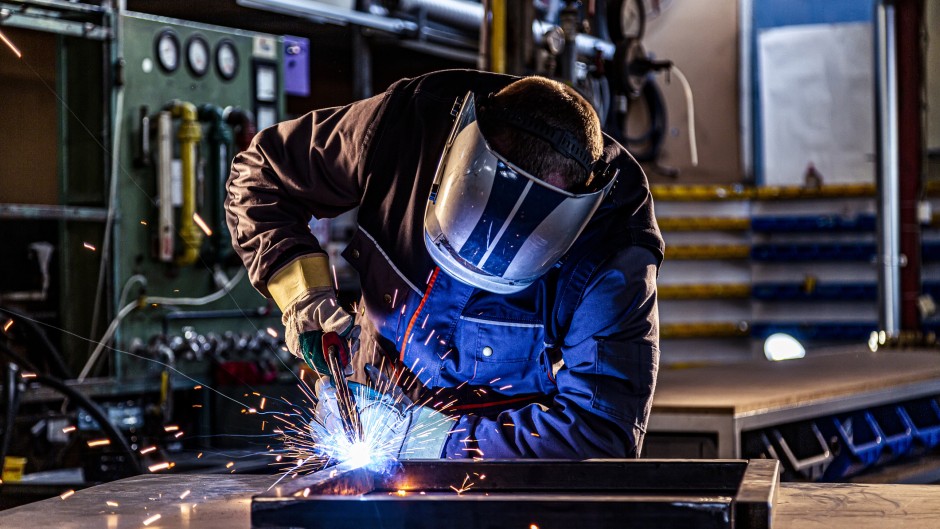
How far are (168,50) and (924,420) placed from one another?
3537mm

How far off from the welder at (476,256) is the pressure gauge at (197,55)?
2469 mm

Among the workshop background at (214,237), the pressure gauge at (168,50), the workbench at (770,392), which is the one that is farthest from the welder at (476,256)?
the pressure gauge at (168,50)

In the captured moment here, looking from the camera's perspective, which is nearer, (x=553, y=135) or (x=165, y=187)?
(x=553, y=135)

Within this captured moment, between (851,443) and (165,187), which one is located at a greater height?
(165,187)

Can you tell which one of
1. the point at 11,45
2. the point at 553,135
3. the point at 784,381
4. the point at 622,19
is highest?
the point at 622,19

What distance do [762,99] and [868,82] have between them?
2.46ft

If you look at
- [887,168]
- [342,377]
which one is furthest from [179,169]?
[887,168]

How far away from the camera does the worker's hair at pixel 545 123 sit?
181 cm

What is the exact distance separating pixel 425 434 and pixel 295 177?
0.64 m

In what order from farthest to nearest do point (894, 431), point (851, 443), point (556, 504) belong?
point (894, 431), point (851, 443), point (556, 504)

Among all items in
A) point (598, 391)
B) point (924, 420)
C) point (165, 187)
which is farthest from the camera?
point (924, 420)

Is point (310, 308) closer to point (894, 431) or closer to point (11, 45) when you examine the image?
point (11, 45)

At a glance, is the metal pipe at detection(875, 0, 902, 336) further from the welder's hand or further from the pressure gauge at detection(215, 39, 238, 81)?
the welder's hand

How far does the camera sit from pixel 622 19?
5.52 meters
